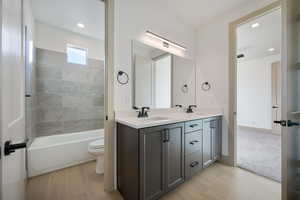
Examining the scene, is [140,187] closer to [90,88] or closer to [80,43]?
[90,88]

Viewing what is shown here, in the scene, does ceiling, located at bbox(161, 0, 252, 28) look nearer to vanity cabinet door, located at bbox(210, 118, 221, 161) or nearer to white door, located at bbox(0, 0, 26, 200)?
vanity cabinet door, located at bbox(210, 118, 221, 161)

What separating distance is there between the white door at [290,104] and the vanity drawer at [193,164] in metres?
A: 0.89

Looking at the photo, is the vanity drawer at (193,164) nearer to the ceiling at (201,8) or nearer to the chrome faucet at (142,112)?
the chrome faucet at (142,112)

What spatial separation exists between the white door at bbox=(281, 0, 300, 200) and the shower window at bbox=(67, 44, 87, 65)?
11.3 feet

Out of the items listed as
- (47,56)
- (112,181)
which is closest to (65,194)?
(112,181)

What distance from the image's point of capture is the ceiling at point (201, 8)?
2.17m

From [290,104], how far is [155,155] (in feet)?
4.28

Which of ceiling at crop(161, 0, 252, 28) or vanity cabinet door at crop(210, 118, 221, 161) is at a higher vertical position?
ceiling at crop(161, 0, 252, 28)

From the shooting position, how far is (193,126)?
184 cm

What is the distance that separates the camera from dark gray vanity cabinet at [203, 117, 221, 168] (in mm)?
2070

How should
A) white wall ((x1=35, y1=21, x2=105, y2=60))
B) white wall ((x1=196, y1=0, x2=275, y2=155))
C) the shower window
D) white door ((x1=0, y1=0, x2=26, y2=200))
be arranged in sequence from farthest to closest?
1. the shower window
2. white wall ((x1=35, y1=21, x2=105, y2=60))
3. white wall ((x1=196, y1=0, x2=275, y2=155))
4. white door ((x1=0, y1=0, x2=26, y2=200))

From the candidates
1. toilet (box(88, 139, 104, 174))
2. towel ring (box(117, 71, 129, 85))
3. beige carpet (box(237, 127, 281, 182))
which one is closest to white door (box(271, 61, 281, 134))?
beige carpet (box(237, 127, 281, 182))

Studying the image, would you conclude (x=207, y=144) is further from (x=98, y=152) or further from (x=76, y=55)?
(x=76, y=55)

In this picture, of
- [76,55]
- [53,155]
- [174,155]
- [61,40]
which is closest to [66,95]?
[76,55]
